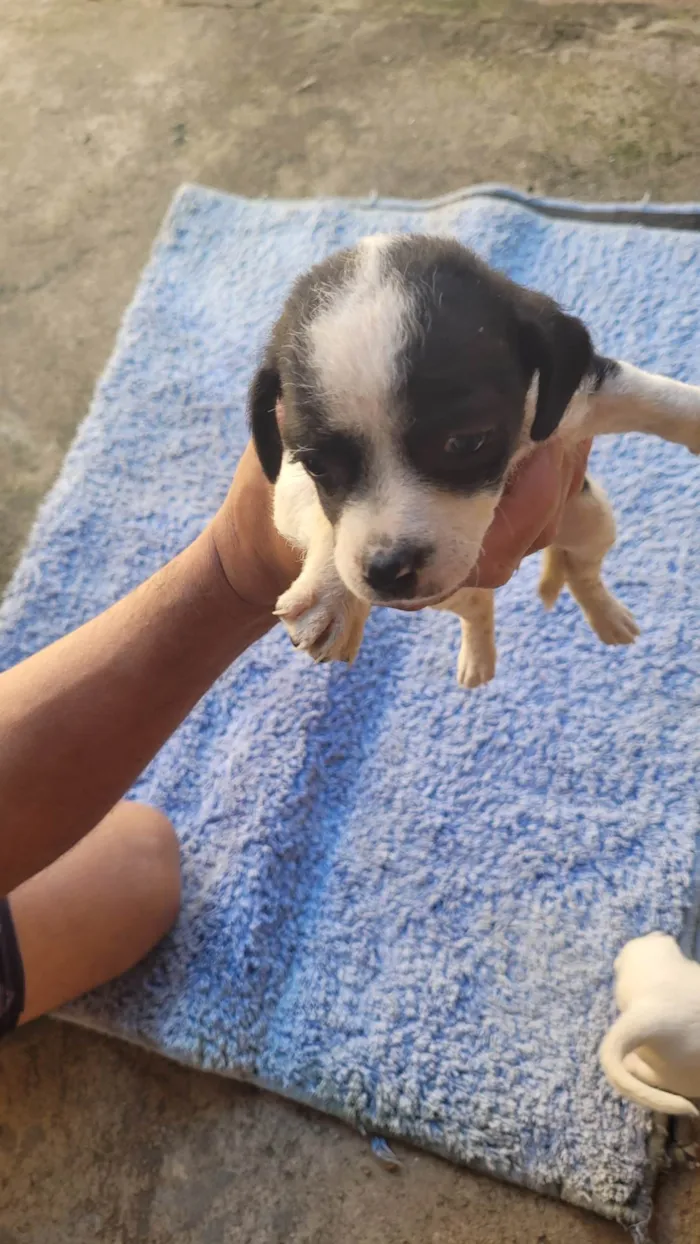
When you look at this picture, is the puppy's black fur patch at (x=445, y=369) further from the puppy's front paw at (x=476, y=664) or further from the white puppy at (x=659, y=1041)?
the white puppy at (x=659, y=1041)

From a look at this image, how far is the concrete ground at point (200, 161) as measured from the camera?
2.17 meters

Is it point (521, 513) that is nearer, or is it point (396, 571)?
point (396, 571)

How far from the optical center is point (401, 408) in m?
1.29

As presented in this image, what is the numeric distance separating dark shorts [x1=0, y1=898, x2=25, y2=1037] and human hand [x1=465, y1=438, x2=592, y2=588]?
1289 millimetres

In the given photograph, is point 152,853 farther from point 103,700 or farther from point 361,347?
point 361,347

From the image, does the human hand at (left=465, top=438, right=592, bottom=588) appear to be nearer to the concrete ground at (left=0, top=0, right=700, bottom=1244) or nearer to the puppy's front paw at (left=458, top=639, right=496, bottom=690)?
the puppy's front paw at (left=458, top=639, right=496, bottom=690)

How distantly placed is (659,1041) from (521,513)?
105cm

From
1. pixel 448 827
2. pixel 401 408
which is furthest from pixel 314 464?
pixel 448 827

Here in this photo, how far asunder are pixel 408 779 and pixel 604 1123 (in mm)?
868

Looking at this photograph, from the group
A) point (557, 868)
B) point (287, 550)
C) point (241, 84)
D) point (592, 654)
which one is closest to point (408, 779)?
point (557, 868)

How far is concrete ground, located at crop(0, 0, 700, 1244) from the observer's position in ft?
7.13

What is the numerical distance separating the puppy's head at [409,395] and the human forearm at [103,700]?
0.56 meters

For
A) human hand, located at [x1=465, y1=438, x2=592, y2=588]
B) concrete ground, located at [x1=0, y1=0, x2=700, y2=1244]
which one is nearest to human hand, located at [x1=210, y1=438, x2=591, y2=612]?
human hand, located at [x1=465, y1=438, x2=592, y2=588]

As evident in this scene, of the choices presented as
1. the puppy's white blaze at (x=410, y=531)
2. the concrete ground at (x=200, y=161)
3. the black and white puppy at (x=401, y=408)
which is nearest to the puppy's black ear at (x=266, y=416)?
the black and white puppy at (x=401, y=408)
